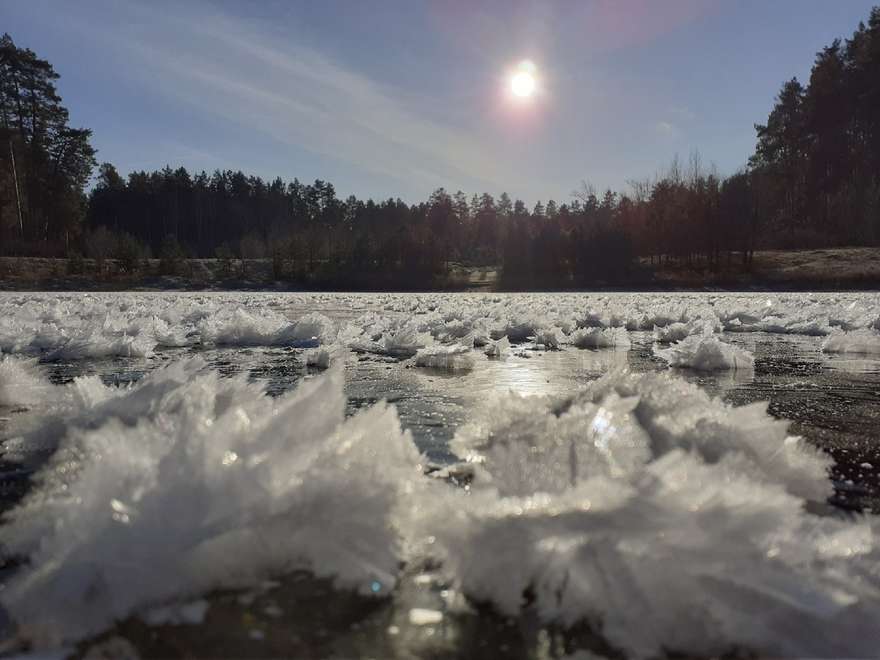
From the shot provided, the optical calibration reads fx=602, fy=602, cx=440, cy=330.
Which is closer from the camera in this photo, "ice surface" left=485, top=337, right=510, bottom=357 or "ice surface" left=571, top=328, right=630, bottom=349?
"ice surface" left=485, top=337, right=510, bottom=357

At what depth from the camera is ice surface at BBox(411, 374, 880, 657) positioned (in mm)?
1032

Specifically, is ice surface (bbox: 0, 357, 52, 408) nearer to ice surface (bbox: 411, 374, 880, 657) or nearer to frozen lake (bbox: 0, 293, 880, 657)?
frozen lake (bbox: 0, 293, 880, 657)

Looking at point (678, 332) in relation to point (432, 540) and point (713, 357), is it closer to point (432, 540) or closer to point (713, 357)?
point (713, 357)

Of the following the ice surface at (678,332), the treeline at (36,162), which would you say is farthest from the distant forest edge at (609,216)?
the ice surface at (678,332)

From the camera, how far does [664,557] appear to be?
1.09m

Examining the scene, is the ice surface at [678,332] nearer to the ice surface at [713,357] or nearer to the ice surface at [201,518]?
the ice surface at [713,357]

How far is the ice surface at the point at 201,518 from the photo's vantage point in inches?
42.2

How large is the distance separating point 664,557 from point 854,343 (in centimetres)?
601

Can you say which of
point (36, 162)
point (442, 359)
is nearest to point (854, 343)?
point (442, 359)

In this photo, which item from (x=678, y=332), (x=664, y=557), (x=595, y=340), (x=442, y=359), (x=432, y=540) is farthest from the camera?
(x=678, y=332)

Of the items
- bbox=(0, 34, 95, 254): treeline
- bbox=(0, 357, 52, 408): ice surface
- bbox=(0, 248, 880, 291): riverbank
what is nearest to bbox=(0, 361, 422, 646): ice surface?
bbox=(0, 357, 52, 408): ice surface

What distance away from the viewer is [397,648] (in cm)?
101

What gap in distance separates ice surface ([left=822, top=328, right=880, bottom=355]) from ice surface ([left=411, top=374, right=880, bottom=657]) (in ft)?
17.4

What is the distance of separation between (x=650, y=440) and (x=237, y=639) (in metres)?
1.31
